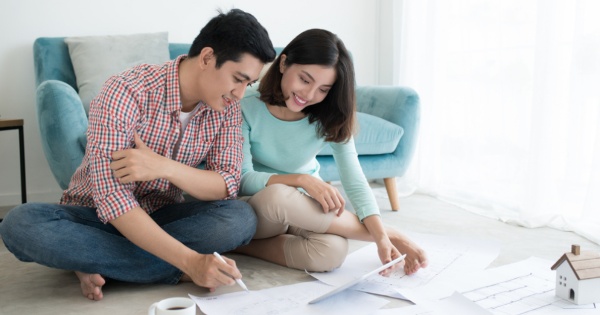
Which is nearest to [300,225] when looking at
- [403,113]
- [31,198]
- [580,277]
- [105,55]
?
[580,277]

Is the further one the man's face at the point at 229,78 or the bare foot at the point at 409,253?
the bare foot at the point at 409,253

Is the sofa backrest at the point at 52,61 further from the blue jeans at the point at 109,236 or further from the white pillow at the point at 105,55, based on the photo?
the blue jeans at the point at 109,236

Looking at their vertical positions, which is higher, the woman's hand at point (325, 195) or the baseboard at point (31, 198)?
the woman's hand at point (325, 195)

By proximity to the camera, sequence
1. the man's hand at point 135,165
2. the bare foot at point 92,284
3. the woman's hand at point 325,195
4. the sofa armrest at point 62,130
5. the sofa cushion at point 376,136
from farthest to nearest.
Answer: the sofa cushion at point 376,136
the sofa armrest at point 62,130
the woman's hand at point 325,195
the bare foot at point 92,284
the man's hand at point 135,165

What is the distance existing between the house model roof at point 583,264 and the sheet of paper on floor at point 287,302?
0.42 metres

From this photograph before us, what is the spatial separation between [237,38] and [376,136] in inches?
49.2

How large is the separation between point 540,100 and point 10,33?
2.28m

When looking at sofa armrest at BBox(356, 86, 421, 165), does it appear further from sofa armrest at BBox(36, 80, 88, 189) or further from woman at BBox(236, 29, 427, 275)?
sofa armrest at BBox(36, 80, 88, 189)

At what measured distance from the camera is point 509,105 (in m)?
2.68

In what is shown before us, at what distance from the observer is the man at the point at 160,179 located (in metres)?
1.32

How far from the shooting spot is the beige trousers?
1563 mm

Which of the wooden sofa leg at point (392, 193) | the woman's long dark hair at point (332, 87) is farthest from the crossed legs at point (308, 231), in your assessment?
the wooden sofa leg at point (392, 193)

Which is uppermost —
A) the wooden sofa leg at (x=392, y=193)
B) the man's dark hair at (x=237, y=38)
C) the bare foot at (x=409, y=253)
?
the man's dark hair at (x=237, y=38)

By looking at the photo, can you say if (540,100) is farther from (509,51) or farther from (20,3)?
(20,3)
